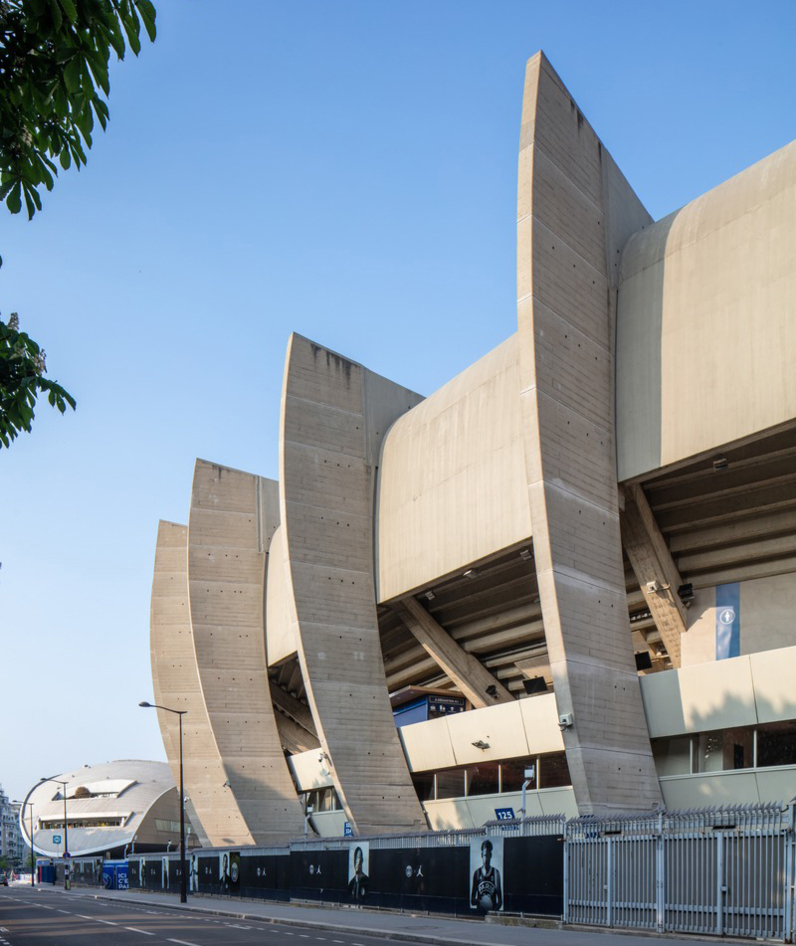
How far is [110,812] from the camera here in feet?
374

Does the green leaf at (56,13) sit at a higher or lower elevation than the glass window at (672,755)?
higher

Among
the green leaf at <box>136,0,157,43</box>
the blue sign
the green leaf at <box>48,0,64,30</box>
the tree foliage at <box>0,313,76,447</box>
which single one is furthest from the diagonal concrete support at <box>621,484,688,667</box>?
the green leaf at <box>48,0,64,30</box>

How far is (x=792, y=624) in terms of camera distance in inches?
1204

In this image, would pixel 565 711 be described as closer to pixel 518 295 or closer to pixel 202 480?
pixel 518 295

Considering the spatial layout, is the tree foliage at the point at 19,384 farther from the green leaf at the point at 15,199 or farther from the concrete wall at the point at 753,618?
the concrete wall at the point at 753,618

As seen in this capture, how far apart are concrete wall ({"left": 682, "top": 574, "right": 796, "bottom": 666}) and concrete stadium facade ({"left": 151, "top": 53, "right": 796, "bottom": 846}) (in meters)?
0.07

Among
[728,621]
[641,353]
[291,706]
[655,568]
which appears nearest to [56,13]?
[641,353]

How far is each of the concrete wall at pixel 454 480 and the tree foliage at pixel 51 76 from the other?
94.9ft

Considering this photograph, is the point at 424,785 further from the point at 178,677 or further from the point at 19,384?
the point at 19,384

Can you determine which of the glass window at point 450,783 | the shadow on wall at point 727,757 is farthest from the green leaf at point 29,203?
the glass window at point 450,783

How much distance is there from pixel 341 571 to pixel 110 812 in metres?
82.2

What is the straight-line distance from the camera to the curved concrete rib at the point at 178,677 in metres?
64.7

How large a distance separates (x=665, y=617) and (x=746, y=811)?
1403 centimetres

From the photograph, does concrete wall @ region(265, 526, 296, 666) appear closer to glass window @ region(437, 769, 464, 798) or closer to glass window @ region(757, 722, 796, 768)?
glass window @ region(437, 769, 464, 798)
